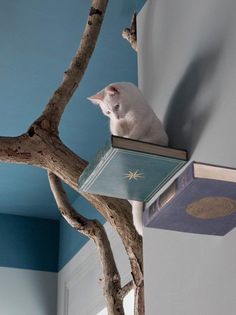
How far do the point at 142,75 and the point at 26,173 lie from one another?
1717 millimetres

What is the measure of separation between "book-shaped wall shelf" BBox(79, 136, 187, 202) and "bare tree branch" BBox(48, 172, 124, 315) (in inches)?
20.7

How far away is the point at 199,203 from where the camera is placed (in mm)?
857

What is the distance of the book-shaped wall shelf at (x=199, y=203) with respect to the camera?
0.80 metres

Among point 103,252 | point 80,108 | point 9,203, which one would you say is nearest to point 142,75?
point 103,252

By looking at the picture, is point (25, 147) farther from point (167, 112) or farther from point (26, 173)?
point (26, 173)

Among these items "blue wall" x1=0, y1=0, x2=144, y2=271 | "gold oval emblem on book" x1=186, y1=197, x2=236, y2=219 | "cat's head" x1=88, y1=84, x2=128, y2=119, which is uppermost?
"blue wall" x1=0, y1=0, x2=144, y2=271

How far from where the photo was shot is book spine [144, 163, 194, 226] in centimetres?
81

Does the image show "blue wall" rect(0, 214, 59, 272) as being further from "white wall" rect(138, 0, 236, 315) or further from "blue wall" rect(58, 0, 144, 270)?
"white wall" rect(138, 0, 236, 315)

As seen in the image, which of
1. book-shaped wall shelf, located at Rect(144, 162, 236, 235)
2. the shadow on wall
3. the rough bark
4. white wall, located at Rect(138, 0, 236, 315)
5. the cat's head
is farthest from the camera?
the rough bark

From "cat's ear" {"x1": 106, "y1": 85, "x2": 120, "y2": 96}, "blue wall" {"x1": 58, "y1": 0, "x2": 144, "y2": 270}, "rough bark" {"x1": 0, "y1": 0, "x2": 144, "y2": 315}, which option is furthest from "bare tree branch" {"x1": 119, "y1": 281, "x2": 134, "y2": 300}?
"blue wall" {"x1": 58, "y1": 0, "x2": 144, "y2": 270}

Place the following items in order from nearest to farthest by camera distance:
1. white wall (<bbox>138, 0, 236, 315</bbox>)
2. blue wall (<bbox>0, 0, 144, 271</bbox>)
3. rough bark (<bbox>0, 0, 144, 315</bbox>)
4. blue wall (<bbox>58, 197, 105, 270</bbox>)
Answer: white wall (<bbox>138, 0, 236, 315</bbox>) < rough bark (<bbox>0, 0, 144, 315</bbox>) < blue wall (<bbox>0, 0, 144, 271</bbox>) < blue wall (<bbox>58, 197, 105, 270</bbox>)

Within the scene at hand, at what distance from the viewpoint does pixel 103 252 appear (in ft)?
5.45

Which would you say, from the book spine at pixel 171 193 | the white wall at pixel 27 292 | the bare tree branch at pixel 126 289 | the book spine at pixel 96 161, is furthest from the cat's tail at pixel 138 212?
the white wall at pixel 27 292

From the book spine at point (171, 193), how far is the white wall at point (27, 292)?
2.44 m
